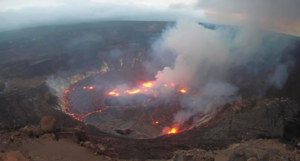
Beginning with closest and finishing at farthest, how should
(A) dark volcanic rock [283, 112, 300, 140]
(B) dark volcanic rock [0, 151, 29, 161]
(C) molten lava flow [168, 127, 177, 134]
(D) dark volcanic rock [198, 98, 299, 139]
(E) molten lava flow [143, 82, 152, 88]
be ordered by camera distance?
1. (B) dark volcanic rock [0, 151, 29, 161]
2. (A) dark volcanic rock [283, 112, 300, 140]
3. (D) dark volcanic rock [198, 98, 299, 139]
4. (C) molten lava flow [168, 127, 177, 134]
5. (E) molten lava flow [143, 82, 152, 88]

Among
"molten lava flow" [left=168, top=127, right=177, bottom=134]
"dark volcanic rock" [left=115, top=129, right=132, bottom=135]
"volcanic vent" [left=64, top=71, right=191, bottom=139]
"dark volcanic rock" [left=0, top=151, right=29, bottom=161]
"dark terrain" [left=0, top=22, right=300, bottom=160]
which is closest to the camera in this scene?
"dark volcanic rock" [left=0, top=151, right=29, bottom=161]

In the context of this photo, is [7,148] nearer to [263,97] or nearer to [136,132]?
[136,132]

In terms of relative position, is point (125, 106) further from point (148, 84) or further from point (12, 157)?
point (12, 157)

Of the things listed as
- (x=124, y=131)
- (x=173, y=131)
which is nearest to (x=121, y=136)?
(x=124, y=131)

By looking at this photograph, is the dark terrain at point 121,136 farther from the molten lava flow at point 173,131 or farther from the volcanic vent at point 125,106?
the molten lava flow at point 173,131

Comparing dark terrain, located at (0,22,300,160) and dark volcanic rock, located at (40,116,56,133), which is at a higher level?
dark volcanic rock, located at (40,116,56,133)

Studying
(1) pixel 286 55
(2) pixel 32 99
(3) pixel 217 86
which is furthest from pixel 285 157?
(1) pixel 286 55

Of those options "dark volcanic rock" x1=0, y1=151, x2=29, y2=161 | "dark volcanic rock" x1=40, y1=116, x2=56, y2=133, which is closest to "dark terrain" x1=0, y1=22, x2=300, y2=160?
"dark volcanic rock" x1=40, y1=116, x2=56, y2=133

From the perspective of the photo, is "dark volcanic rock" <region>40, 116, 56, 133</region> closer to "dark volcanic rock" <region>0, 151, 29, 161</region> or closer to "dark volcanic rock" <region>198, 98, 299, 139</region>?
"dark volcanic rock" <region>0, 151, 29, 161</region>

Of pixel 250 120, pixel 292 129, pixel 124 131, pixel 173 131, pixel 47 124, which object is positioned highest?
pixel 47 124
